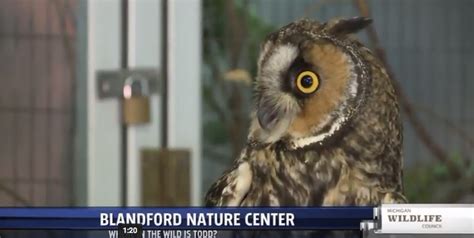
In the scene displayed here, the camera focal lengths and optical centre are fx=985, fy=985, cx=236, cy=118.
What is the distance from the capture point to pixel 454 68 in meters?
3.60

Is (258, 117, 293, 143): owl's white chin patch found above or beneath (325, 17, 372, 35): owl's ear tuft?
beneath

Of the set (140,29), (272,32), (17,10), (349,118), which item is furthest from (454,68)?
(17,10)

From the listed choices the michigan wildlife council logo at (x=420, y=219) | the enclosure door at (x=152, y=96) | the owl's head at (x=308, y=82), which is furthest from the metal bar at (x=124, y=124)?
the michigan wildlife council logo at (x=420, y=219)

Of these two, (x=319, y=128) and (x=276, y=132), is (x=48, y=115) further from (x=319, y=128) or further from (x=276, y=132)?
(x=319, y=128)

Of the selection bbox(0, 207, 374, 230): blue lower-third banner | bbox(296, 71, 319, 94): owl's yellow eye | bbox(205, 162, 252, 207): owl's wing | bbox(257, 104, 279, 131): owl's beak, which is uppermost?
bbox(296, 71, 319, 94): owl's yellow eye

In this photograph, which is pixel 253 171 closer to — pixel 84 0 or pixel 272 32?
pixel 272 32

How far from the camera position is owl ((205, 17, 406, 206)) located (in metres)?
3.57

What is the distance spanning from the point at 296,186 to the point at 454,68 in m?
0.72

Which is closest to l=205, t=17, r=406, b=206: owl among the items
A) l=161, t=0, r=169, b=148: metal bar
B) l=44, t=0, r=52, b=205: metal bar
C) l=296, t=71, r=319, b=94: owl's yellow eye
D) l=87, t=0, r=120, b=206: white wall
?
l=296, t=71, r=319, b=94: owl's yellow eye

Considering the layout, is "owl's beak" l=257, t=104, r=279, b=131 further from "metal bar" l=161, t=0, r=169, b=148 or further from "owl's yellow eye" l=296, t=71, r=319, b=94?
"metal bar" l=161, t=0, r=169, b=148

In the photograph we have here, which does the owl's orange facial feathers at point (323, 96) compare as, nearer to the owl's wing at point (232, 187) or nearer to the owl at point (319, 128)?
the owl at point (319, 128)

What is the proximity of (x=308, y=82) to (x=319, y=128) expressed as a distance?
17cm

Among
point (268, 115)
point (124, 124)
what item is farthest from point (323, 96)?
point (124, 124)

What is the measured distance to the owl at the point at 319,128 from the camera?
11.7 feet
